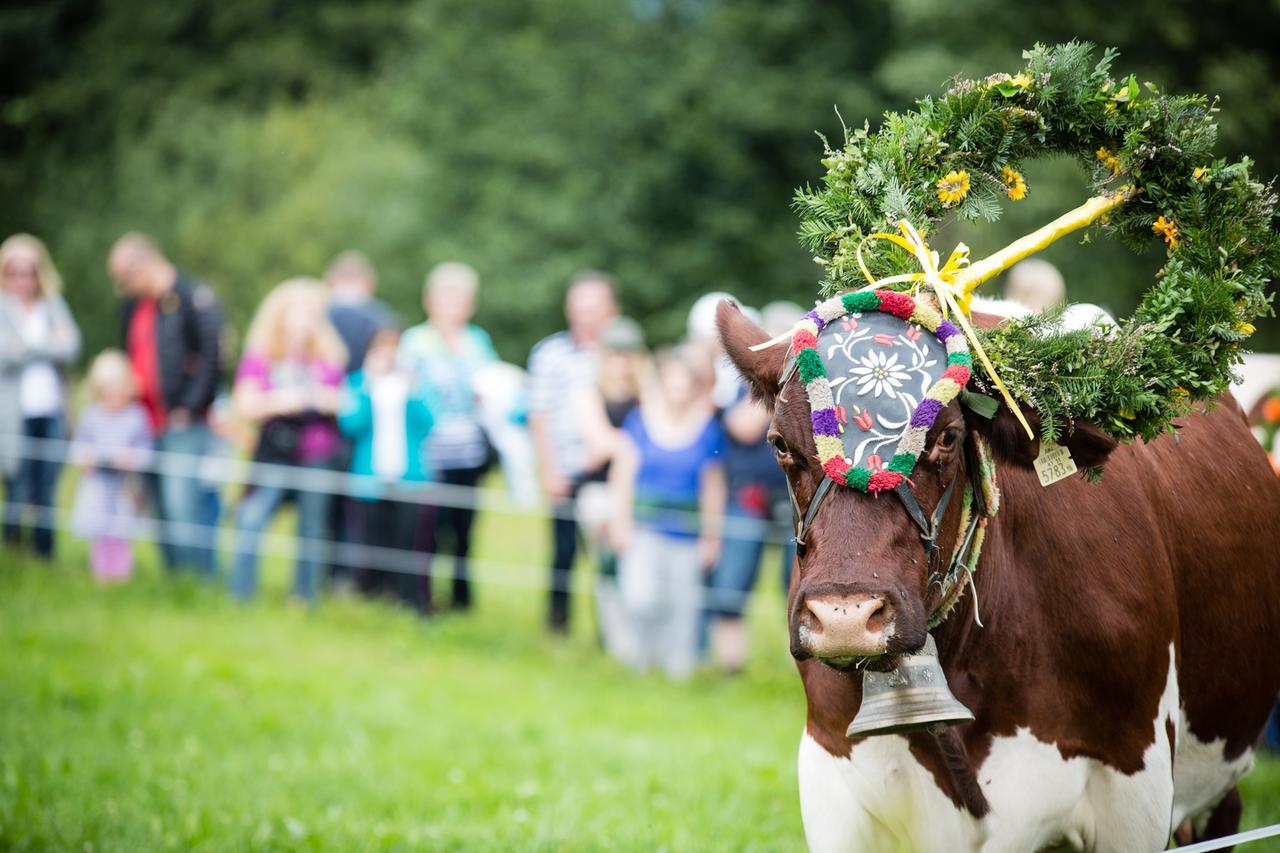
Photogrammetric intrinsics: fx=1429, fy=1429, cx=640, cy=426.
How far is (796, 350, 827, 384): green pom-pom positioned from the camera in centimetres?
351

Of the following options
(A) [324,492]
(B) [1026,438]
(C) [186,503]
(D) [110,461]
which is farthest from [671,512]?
(B) [1026,438]

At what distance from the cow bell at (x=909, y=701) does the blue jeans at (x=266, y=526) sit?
27.2 feet

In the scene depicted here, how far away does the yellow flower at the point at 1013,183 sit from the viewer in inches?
161

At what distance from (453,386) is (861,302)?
771 cm

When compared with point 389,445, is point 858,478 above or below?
below

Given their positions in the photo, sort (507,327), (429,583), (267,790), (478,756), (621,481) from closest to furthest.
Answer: (267,790)
(478,756)
(621,481)
(429,583)
(507,327)

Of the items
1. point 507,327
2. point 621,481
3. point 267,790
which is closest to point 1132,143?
point 267,790

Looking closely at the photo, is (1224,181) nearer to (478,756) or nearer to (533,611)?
(478,756)

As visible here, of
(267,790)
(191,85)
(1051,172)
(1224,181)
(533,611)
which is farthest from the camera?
(191,85)

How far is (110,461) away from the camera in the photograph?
11977mm

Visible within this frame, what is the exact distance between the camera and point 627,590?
10.4m

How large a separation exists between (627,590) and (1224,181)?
691cm

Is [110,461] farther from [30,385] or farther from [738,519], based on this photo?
[738,519]

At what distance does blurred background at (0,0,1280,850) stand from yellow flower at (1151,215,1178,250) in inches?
60.9
